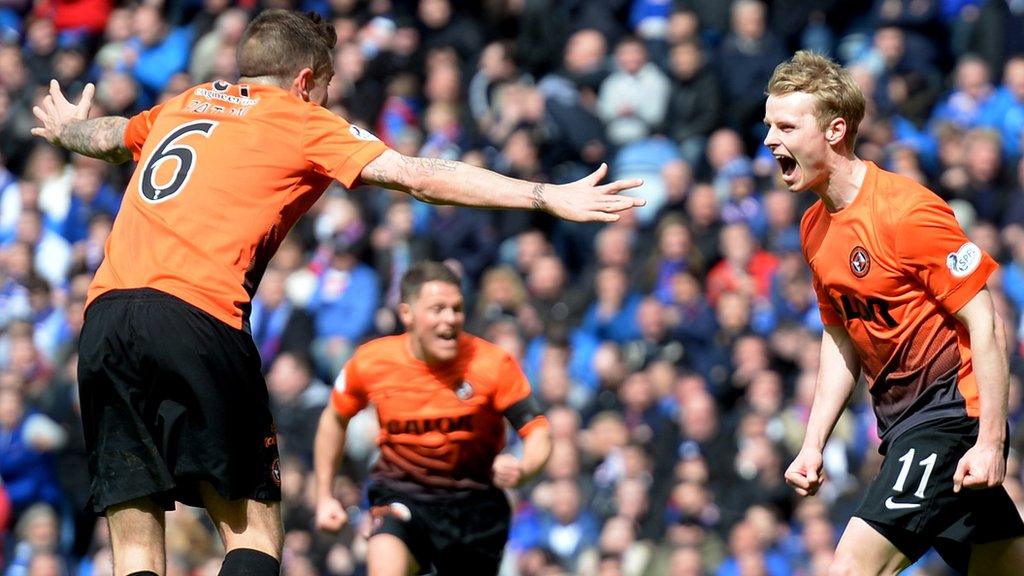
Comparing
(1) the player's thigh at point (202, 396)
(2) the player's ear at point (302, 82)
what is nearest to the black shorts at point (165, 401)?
(1) the player's thigh at point (202, 396)

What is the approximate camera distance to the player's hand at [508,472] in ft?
28.1

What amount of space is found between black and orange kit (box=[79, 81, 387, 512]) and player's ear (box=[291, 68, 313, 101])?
106mm

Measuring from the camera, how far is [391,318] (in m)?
14.5

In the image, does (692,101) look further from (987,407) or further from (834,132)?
(987,407)

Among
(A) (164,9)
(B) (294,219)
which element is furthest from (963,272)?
(A) (164,9)

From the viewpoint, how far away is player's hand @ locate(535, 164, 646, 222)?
19.5 ft

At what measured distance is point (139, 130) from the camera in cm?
681

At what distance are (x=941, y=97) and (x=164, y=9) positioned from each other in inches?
326

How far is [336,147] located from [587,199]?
3.06 ft

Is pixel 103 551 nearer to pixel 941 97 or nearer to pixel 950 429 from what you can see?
pixel 941 97

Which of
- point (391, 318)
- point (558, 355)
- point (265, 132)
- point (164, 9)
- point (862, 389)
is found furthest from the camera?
point (164, 9)

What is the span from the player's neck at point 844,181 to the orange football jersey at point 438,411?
2.76 meters

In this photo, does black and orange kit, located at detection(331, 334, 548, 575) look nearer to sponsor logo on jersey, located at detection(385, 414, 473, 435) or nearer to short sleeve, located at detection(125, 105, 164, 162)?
sponsor logo on jersey, located at detection(385, 414, 473, 435)

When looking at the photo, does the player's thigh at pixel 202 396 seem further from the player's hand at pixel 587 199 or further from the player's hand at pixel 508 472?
the player's hand at pixel 508 472
